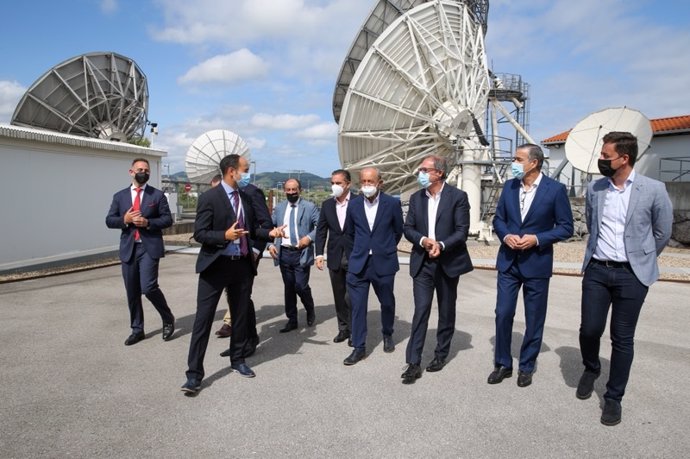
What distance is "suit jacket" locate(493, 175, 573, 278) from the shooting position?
13.8 feet

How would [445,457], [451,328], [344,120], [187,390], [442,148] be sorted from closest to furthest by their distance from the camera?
[445,457]
[187,390]
[451,328]
[344,120]
[442,148]

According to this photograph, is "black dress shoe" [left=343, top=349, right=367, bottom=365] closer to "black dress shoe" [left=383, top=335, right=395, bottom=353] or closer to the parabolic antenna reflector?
"black dress shoe" [left=383, top=335, right=395, bottom=353]

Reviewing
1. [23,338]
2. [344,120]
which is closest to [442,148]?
[344,120]

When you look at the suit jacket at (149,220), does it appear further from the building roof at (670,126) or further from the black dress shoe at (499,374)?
the building roof at (670,126)

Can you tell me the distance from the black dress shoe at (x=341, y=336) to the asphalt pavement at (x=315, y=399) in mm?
122

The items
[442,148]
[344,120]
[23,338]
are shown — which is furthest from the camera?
[442,148]

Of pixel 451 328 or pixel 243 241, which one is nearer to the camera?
pixel 243 241

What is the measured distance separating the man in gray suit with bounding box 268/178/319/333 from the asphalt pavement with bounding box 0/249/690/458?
357mm

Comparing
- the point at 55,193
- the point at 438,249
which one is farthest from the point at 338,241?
the point at 55,193

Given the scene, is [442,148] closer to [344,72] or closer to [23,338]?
[344,72]

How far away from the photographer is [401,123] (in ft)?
55.3

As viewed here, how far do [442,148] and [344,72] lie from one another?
4.57m

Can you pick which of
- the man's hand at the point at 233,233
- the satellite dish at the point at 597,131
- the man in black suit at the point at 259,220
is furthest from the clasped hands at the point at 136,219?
the satellite dish at the point at 597,131

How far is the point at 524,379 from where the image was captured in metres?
4.31
